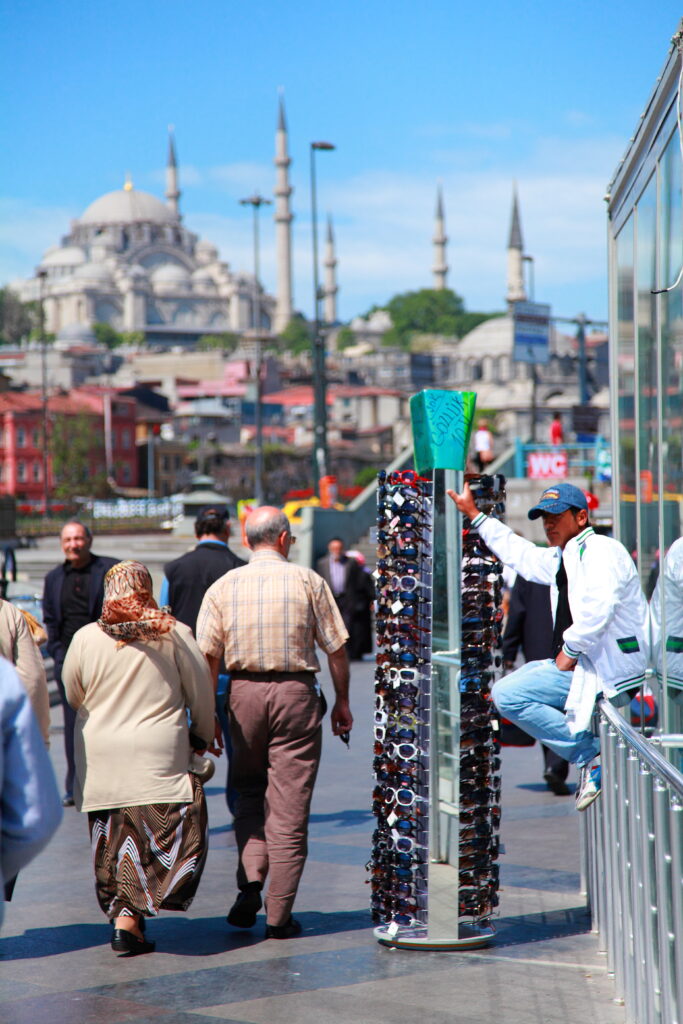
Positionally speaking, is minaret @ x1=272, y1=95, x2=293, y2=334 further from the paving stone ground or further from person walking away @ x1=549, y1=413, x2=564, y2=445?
the paving stone ground

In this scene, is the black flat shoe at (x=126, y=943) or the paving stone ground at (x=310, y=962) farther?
the black flat shoe at (x=126, y=943)

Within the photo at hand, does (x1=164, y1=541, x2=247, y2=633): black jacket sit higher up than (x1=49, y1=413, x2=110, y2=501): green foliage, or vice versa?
(x1=49, y1=413, x2=110, y2=501): green foliage

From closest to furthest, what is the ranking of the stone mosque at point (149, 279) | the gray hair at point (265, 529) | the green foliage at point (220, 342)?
the gray hair at point (265, 529)
the green foliage at point (220, 342)
the stone mosque at point (149, 279)

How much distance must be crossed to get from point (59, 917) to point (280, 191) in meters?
158

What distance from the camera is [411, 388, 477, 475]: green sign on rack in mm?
5367

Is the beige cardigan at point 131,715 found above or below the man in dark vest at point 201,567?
below

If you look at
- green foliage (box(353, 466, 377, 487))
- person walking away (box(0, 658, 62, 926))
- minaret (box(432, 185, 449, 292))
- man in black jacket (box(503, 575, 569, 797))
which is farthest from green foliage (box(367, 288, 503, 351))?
person walking away (box(0, 658, 62, 926))

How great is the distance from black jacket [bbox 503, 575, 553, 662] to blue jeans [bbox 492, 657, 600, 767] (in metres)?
3.62

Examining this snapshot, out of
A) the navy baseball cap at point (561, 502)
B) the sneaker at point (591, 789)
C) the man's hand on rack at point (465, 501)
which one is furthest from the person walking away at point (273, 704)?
the sneaker at point (591, 789)

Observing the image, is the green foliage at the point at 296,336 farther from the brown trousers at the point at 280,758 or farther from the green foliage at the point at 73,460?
the brown trousers at the point at 280,758

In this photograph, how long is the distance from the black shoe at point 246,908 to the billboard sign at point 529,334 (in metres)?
42.4

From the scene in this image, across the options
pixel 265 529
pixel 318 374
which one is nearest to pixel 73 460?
pixel 318 374

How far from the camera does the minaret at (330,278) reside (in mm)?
183125

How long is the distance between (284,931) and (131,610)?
132cm
